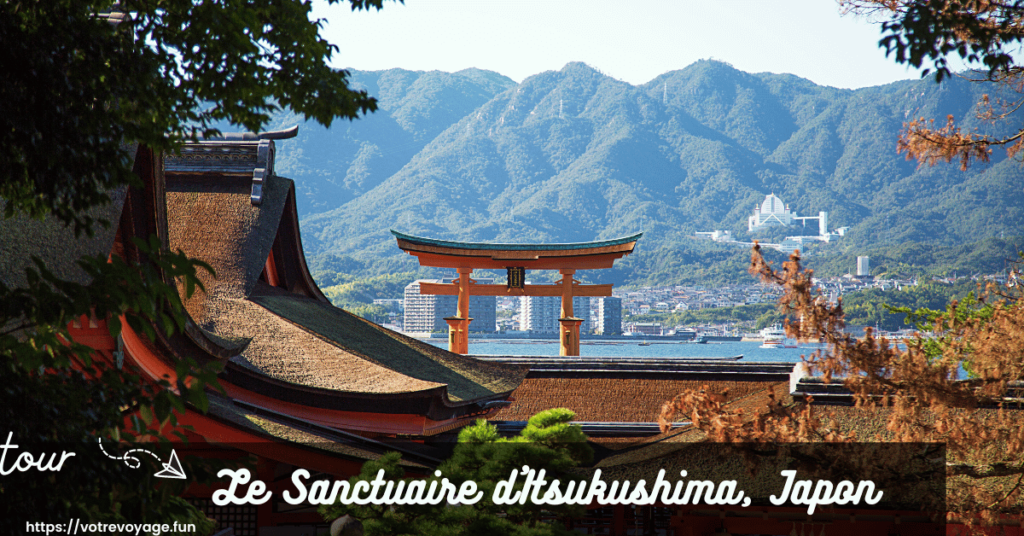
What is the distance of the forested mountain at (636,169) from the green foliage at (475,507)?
80521 millimetres

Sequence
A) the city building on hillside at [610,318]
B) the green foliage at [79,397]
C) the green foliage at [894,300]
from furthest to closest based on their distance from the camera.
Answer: the city building on hillside at [610,318] < the green foliage at [894,300] < the green foliage at [79,397]

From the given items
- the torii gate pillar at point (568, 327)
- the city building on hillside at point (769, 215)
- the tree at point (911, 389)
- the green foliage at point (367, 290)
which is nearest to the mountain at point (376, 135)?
the green foliage at point (367, 290)

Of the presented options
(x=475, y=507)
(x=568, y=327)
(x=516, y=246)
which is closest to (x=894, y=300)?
(x=568, y=327)

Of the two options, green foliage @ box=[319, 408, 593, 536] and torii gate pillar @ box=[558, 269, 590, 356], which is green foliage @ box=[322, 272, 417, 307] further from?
green foliage @ box=[319, 408, 593, 536]

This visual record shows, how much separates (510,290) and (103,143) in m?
13.5

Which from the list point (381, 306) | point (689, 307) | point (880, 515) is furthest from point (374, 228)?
point (880, 515)

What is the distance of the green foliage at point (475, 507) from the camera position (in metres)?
5.21

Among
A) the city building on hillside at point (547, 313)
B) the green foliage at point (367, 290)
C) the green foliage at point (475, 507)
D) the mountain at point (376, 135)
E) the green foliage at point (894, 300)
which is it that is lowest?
the city building on hillside at point (547, 313)

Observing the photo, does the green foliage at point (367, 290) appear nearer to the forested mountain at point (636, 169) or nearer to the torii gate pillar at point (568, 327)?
the forested mountain at point (636, 169)

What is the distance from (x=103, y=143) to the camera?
102 inches

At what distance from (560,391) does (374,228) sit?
89.6m

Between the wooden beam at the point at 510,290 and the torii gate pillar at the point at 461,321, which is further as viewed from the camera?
the wooden beam at the point at 510,290

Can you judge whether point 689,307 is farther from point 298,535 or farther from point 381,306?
point 298,535

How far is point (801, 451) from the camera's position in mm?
5094
